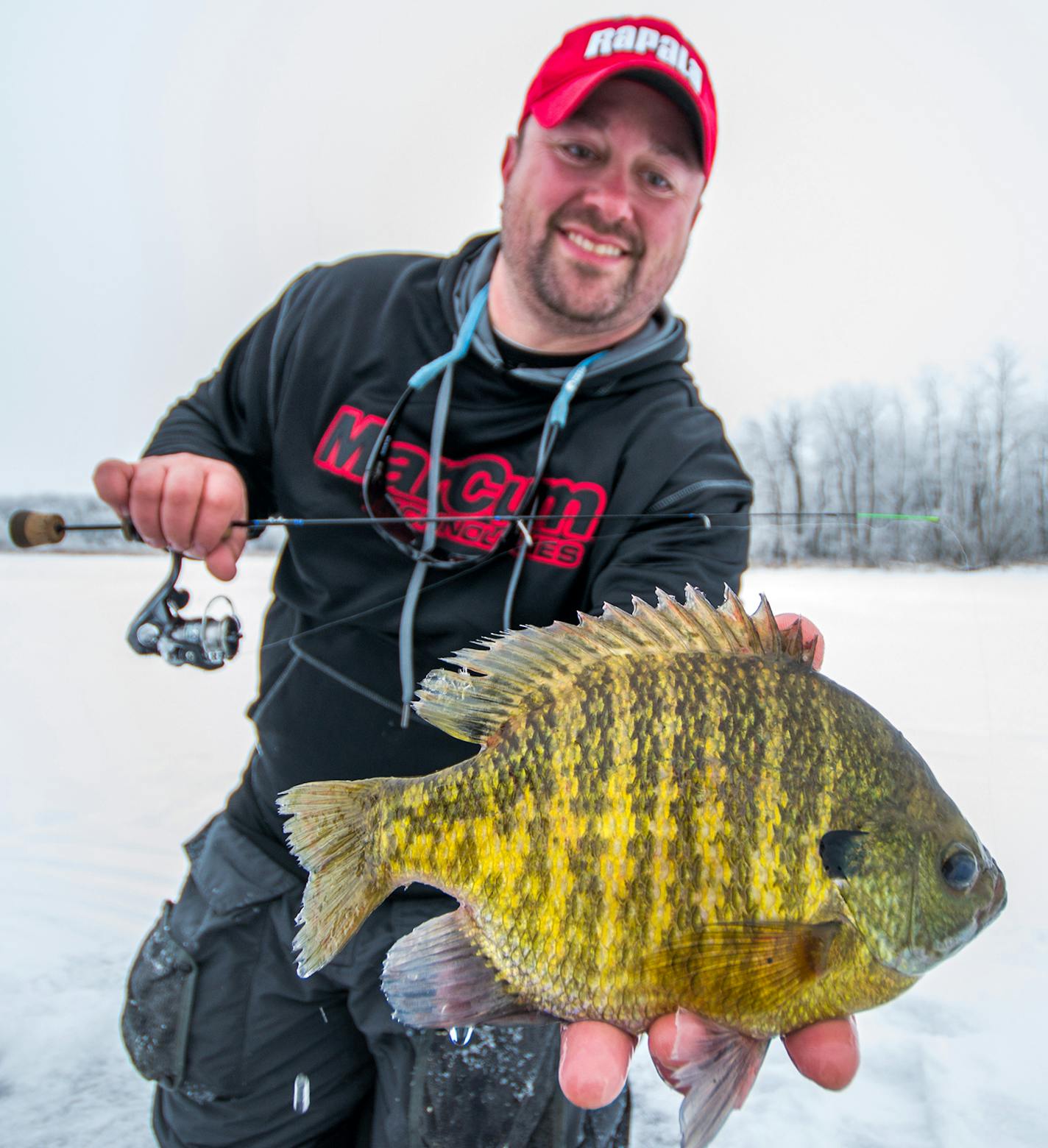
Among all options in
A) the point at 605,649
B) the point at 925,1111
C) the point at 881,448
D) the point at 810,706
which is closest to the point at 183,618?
the point at 605,649

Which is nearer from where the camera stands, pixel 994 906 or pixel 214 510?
pixel 994 906

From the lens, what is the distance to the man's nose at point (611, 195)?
1.28 meters

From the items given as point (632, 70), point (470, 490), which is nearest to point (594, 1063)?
point (470, 490)

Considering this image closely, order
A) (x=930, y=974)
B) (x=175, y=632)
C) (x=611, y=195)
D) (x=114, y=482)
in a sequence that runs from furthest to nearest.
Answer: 1. (x=930, y=974)
2. (x=611, y=195)
3. (x=175, y=632)
4. (x=114, y=482)

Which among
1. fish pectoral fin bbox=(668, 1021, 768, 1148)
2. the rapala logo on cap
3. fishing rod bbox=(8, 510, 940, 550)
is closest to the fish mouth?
fish pectoral fin bbox=(668, 1021, 768, 1148)

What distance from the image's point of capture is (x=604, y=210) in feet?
4.19

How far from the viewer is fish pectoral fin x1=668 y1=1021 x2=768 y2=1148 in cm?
63

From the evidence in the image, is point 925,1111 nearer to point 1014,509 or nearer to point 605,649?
point 1014,509

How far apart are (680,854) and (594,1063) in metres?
0.20

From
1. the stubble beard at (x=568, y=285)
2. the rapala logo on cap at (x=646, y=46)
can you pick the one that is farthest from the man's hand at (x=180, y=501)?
the rapala logo on cap at (x=646, y=46)

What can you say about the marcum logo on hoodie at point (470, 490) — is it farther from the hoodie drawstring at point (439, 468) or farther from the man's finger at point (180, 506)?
the man's finger at point (180, 506)

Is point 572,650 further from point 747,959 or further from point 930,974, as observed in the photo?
point 930,974

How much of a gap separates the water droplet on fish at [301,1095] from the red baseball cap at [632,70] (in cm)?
171

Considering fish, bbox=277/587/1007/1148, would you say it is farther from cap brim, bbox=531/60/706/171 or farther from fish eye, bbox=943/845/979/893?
cap brim, bbox=531/60/706/171
